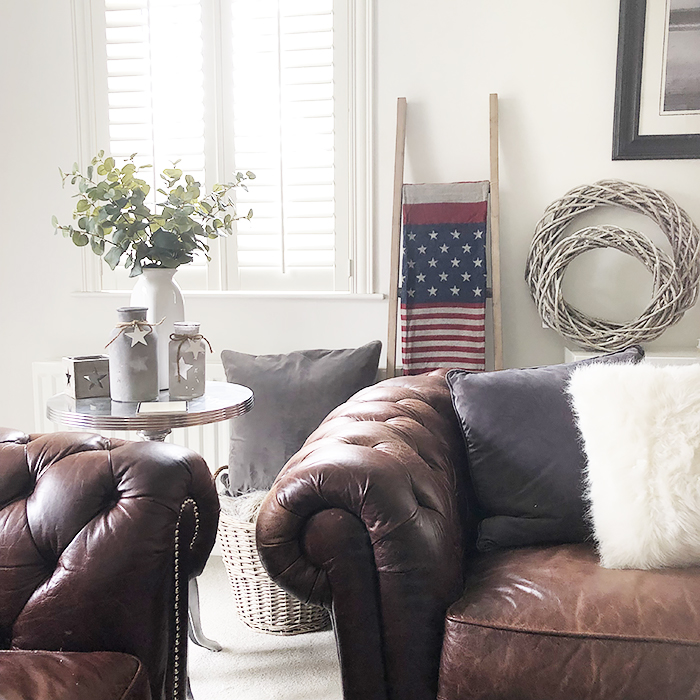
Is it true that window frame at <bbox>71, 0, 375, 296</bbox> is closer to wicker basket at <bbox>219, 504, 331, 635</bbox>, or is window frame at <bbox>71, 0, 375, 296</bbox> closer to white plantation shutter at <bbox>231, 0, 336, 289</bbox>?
white plantation shutter at <bbox>231, 0, 336, 289</bbox>

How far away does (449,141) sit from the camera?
8.29 ft

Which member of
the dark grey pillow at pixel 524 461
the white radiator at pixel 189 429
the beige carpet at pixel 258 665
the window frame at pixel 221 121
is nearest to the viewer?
the dark grey pillow at pixel 524 461

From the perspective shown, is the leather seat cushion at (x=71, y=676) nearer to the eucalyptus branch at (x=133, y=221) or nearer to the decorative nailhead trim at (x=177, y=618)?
the decorative nailhead trim at (x=177, y=618)

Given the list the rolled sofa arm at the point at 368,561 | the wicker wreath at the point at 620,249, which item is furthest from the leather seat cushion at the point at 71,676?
the wicker wreath at the point at 620,249

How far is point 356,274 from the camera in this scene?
264cm

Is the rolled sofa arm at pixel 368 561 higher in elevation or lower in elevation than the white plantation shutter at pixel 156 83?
lower

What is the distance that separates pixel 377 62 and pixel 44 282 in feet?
4.96

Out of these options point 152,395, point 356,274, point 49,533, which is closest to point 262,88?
point 356,274

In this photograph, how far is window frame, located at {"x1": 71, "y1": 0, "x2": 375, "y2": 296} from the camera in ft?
8.34

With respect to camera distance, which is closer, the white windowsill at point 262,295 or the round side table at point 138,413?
the round side table at point 138,413

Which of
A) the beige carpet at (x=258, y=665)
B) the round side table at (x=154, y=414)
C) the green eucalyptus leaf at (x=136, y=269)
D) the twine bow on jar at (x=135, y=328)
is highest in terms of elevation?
the green eucalyptus leaf at (x=136, y=269)

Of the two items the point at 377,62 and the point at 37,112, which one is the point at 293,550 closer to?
the point at 377,62

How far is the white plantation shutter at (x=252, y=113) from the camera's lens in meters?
2.59

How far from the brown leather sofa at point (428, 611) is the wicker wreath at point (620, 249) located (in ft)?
3.65
